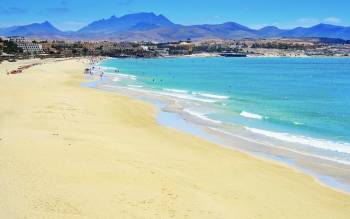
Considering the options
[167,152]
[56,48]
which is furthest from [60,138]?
[56,48]

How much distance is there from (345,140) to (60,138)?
1309 cm

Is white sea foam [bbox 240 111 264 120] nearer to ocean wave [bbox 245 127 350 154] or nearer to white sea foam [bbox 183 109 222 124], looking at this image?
white sea foam [bbox 183 109 222 124]

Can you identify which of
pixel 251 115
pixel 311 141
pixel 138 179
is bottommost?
pixel 251 115

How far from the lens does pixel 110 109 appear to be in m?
30.8

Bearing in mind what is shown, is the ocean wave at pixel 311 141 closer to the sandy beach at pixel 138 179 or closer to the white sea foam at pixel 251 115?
the sandy beach at pixel 138 179

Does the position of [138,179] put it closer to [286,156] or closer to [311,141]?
Result: [286,156]

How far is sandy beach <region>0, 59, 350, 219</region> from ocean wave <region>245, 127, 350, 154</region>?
3.99 m

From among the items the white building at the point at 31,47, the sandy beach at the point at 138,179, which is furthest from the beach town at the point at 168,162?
the white building at the point at 31,47

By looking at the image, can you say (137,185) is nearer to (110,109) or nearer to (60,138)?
(60,138)

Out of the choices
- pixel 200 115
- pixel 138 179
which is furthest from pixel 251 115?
pixel 138 179

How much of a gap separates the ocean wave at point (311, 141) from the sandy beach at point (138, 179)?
13.1 ft

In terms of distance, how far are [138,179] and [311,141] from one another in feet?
37.1

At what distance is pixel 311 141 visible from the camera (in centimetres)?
2230

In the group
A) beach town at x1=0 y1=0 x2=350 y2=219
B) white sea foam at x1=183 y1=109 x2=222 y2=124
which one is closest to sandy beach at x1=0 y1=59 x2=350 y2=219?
beach town at x1=0 y1=0 x2=350 y2=219
